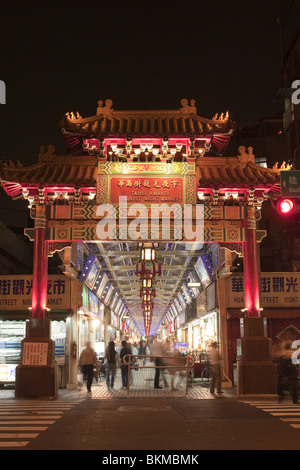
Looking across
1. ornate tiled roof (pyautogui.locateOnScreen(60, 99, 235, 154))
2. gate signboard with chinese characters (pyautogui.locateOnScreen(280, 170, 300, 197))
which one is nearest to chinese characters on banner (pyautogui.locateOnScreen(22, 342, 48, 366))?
ornate tiled roof (pyautogui.locateOnScreen(60, 99, 235, 154))

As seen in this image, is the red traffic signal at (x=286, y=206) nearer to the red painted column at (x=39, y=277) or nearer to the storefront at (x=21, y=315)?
the red painted column at (x=39, y=277)

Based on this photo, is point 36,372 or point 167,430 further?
point 36,372

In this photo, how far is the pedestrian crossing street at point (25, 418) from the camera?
9.07 meters

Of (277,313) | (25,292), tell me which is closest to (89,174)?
(25,292)

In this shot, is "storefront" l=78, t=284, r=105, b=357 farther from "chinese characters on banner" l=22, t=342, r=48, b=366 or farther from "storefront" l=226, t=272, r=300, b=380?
"storefront" l=226, t=272, r=300, b=380

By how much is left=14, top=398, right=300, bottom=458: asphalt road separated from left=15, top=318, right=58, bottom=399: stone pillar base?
9.02ft

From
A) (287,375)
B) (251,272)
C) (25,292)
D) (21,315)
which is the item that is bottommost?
(287,375)

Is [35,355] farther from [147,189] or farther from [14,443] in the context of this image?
[14,443]

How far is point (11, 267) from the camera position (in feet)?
112

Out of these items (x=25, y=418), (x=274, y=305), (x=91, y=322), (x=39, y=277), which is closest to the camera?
(x=25, y=418)

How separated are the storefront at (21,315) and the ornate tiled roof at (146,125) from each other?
613cm

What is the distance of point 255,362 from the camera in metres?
17.1

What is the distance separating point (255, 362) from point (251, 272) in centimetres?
313

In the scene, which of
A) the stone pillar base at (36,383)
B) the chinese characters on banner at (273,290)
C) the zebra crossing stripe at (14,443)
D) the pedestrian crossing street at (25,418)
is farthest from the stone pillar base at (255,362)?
the zebra crossing stripe at (14,443)
